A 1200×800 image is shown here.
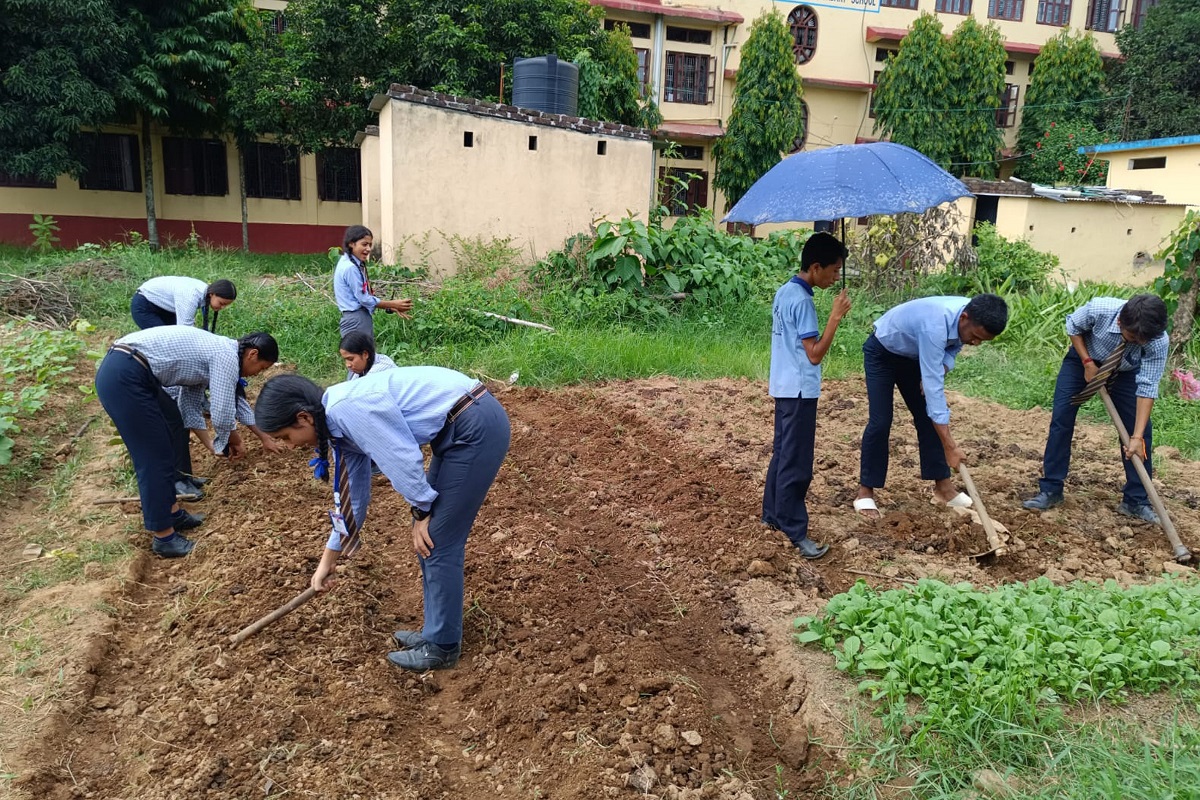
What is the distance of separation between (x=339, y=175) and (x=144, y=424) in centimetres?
1547

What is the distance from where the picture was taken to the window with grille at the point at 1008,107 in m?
23.2

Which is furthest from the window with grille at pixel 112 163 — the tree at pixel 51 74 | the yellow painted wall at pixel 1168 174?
the yellow painted wall at pixel 1168 174

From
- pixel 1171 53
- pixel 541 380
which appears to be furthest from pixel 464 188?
pixel 1171 53

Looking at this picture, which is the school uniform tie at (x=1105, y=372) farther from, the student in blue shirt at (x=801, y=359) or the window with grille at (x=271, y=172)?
the window with grille at (x=271, y=172)

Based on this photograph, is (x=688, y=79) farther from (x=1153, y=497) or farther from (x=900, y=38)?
(x=1153, y=497)

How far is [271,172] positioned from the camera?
1761cm

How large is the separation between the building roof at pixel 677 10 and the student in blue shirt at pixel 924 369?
18.3m

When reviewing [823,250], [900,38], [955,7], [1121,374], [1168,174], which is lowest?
[1121,374]

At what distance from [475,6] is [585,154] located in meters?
4.72

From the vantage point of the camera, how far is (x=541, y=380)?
720 cm

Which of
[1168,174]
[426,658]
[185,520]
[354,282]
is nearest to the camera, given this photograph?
[426,658]

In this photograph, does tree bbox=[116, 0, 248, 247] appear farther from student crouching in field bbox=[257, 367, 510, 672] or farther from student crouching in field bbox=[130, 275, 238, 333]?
student crouching in field bbox=[257, 367, 510, 672]

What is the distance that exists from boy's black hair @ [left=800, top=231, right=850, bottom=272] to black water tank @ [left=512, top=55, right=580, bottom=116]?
7.79 metres

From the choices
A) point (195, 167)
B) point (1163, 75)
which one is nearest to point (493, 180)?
point (195, 167)
